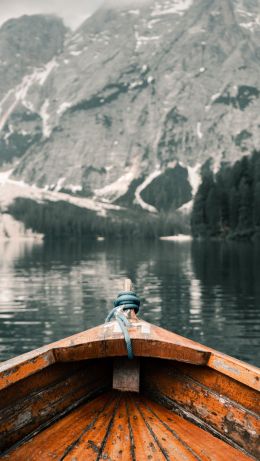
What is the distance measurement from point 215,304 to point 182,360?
33.9 meters

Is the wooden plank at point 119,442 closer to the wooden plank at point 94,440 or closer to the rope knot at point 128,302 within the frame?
the wooden plank at point 94,440

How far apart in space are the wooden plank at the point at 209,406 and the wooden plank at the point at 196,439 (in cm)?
20

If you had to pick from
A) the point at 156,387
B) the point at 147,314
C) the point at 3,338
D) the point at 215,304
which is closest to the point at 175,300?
the point at 215,304

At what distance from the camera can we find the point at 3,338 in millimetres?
28703

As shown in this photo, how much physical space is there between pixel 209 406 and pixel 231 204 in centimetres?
14103

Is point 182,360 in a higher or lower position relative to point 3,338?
higher

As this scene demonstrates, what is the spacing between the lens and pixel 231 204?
478 feet

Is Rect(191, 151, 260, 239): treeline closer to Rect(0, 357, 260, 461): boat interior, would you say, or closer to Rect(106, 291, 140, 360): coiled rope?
Rect(106, 291, 140, 360): coiled rope

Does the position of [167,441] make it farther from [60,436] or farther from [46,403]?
[46,403]

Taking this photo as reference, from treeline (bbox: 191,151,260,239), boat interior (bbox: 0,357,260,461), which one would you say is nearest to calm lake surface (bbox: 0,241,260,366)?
boat interior (bbox: 0,357,260,461)

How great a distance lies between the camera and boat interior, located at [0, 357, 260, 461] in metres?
7.55

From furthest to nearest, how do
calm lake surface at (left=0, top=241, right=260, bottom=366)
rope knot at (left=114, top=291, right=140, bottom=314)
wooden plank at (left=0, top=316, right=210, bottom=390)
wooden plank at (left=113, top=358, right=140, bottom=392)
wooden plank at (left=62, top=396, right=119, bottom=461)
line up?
1. calm lake surface at (left=0, top=241, right=260, bottom=366)
2. rope knot at (left=114, top=291, right=140, bottom=314)
3. wooden plank at (left=113, top=358, right=140, bottom=392)
4. wooden plank at (left=0, top=316, right=210, bottom=390)
5. wooden plank at (left=62, top=396, right=119, bottom=461)

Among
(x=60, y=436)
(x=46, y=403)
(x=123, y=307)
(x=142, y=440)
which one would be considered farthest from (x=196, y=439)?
(x=123, y=307)

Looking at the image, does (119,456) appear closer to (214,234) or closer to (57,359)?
(57,359)
